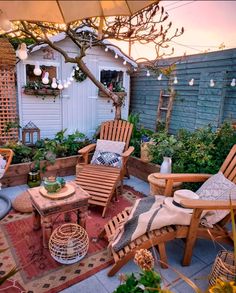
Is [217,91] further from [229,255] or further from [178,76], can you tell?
[229,255]

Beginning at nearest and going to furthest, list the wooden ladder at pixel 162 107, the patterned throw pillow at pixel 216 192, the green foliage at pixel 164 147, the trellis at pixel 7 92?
the patterned throw pillow at pixel 216 192
the green foliage at pixel 164 147
the trellis at pixel 7 92
the wooden ladder at pixel 162 107

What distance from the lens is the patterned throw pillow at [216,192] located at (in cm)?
213

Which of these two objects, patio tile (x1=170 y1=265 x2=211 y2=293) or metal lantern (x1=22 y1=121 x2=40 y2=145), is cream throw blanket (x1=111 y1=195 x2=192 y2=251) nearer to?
patio tile (x1=170 y1=265 x2=211 y2=293)

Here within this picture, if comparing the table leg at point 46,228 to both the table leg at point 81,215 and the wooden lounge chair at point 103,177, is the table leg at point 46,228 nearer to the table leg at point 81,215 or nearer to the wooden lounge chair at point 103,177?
the table leg at point 81,215

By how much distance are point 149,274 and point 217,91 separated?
4794 mm

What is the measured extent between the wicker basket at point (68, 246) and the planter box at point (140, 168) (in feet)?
6.50

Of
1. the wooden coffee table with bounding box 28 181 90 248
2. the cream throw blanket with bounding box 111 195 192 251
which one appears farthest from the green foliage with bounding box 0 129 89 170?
the cream throw blanket with bounding box 111 195 192 251

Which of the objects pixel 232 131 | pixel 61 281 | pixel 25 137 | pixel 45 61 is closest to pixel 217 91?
pixel 232 131

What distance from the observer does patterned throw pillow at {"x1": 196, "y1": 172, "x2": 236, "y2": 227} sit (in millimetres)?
2132

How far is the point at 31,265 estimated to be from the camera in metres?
2.04

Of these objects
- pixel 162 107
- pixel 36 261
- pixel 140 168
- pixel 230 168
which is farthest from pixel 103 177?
pixel 162 107

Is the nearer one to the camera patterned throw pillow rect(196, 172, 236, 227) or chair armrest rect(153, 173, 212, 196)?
patterned throw pillow rect(196, 172, 236, 227)

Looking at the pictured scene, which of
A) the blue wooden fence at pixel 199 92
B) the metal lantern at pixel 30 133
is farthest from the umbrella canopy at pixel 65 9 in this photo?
the blue wooden fence at pixel 199 92

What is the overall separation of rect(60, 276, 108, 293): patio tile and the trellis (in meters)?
3.58
